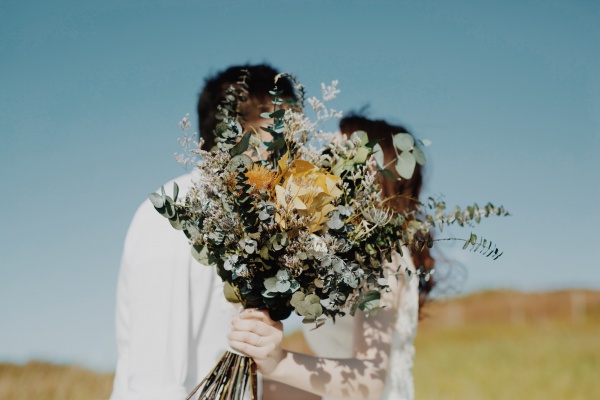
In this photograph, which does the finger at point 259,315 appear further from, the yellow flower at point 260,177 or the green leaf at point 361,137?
the green leaf at point 361,137

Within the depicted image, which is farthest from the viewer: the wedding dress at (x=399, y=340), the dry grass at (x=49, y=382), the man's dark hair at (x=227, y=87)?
the dry grass at (x=49, y=382)

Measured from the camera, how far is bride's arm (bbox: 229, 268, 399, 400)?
213cm

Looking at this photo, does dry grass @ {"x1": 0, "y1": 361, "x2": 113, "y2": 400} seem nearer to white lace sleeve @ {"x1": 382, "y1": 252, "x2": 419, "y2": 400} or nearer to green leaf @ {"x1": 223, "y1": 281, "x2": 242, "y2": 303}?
white lace sleeve @ {"x1": 382, "y1": 252, "x2": 419, "y2": 400}

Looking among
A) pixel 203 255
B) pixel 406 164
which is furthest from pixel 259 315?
pixel 406 164

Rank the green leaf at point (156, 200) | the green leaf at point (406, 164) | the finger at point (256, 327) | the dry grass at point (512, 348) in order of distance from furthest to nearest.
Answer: the dry grass at point (512, 348) → the green leaf at point (406, 164) → the finger at point (256, 327) → the green leaf at point (156, 200)

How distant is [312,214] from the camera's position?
1.99 metres

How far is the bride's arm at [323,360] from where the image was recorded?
2133 millimetres

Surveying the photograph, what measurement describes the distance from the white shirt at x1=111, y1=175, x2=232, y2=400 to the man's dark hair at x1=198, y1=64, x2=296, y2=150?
1.29 ft

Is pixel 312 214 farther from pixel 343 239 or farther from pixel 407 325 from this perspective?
pixel 407 325

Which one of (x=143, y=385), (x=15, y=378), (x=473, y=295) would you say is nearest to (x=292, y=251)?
(x=143, y=385)

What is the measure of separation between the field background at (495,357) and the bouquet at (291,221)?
4.18 m

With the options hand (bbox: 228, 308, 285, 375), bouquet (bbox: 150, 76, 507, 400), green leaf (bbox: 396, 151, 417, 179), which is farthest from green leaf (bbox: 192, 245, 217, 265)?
green leaf (bbox: 396, 151, 417, 179)

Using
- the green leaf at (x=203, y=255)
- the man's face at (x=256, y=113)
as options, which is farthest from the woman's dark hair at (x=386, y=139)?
the green leaf at (x=203, y=255)

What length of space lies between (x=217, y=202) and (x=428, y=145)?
88 centimetres
